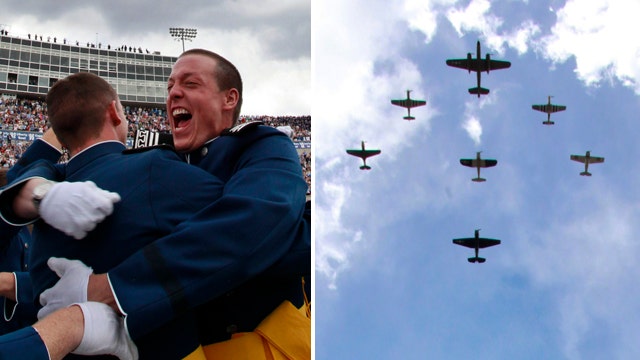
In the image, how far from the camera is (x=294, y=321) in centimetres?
146

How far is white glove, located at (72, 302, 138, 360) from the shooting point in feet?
3.68

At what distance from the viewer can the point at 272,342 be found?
1410 millimetres

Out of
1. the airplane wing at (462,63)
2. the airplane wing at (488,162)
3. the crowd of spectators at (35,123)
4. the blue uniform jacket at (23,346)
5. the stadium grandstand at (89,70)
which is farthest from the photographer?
the stadium grandstand at (89,70)

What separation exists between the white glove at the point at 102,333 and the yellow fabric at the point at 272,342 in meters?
0.19

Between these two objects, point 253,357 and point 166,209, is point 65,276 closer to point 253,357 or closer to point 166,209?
point 166,209

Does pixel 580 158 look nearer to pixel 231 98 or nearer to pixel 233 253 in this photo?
pixel 231 98

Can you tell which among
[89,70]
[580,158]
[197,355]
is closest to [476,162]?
[580,158]

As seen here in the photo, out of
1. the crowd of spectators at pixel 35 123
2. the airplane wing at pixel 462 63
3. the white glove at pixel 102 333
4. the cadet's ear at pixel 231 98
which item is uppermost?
the airplane wing at pixel 462 63

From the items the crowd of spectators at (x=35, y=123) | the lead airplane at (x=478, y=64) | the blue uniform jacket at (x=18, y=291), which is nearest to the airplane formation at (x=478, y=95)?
the lead airplane at (x=478, y=64)

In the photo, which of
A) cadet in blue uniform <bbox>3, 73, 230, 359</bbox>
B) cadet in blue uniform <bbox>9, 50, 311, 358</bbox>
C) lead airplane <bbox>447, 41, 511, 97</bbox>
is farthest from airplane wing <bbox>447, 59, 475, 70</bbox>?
cadet in blue uniform <bbox>3, 73, 230, 359</bbox>

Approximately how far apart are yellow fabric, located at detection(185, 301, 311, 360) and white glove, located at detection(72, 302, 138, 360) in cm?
19

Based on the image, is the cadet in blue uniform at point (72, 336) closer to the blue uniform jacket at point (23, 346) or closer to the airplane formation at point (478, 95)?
the blue uniform jacket at point (23, 346)

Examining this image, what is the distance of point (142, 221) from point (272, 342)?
387 millimetres

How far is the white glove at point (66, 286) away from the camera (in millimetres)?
1193
